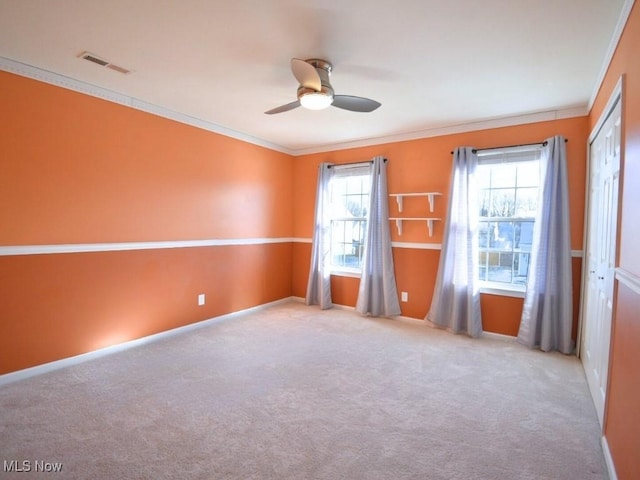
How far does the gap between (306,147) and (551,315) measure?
150 inches

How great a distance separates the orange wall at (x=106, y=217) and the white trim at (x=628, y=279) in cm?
372

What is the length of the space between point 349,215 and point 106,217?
10.0 ft

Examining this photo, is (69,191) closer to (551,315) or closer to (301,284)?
(301,284)

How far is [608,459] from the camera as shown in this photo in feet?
5.79

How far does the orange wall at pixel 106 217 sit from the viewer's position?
260 cm

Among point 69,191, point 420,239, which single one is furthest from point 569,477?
point 69,191

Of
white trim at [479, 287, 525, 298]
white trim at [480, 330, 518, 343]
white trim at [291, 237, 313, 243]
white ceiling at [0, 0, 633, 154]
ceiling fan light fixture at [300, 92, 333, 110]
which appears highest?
white ceiling at [0, 0, 633, 154]

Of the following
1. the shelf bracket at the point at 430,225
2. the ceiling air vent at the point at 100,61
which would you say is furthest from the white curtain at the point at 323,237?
the ceiling air vent at the point at 100,61

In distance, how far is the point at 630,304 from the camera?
5.19 feet

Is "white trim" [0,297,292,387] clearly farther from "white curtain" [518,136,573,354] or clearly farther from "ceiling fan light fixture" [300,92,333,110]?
"white curtain" [518,136,573,354]

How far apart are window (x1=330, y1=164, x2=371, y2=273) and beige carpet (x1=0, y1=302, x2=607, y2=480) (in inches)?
70.7

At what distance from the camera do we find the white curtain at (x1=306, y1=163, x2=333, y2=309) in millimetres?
4887

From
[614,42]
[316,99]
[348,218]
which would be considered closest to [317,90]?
[316,99]

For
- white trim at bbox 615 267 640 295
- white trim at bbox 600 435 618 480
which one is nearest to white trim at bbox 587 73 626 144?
white trim at bbox 615 267 640 295
